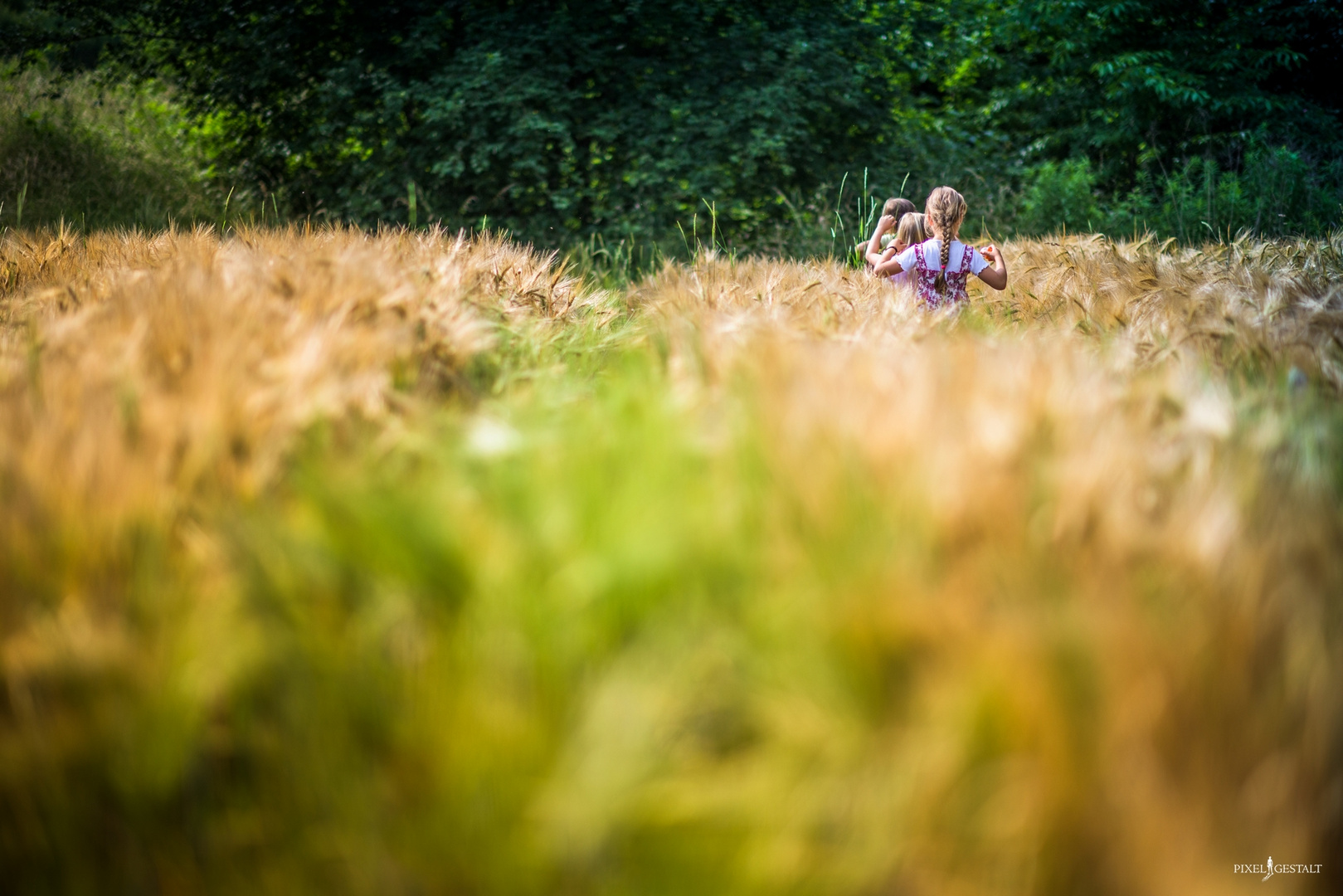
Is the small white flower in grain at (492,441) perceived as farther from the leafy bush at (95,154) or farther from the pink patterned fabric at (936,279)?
the leafy bush at (95,154)

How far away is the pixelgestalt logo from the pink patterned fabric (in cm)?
387

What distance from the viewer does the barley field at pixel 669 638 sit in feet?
1.67

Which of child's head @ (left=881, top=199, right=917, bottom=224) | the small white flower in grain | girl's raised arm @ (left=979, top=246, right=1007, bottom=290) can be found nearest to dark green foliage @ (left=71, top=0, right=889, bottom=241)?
child's head @ (left=881, top=199, right=917, bottom=224)

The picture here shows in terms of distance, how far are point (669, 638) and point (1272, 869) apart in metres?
0.40

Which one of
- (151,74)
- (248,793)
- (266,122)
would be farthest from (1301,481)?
(151,74)

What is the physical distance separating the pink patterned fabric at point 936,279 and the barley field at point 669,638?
3261 mm

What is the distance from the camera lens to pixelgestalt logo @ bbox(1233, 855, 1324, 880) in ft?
1.54

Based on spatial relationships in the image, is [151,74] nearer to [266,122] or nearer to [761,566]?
[266,122]

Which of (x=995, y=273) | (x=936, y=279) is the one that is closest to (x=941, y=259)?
(x=936, y=279)

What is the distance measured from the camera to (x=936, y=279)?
4.35m

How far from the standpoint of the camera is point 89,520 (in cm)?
71

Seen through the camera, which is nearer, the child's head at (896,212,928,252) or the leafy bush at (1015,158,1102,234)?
the child's head at (896,212,928,252)

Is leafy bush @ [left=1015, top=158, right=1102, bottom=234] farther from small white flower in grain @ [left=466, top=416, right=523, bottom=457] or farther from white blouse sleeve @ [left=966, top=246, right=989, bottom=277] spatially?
small white flower in grain @ [left=466, top=416, right=523, bottom=457]

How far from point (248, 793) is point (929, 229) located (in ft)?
15.3
